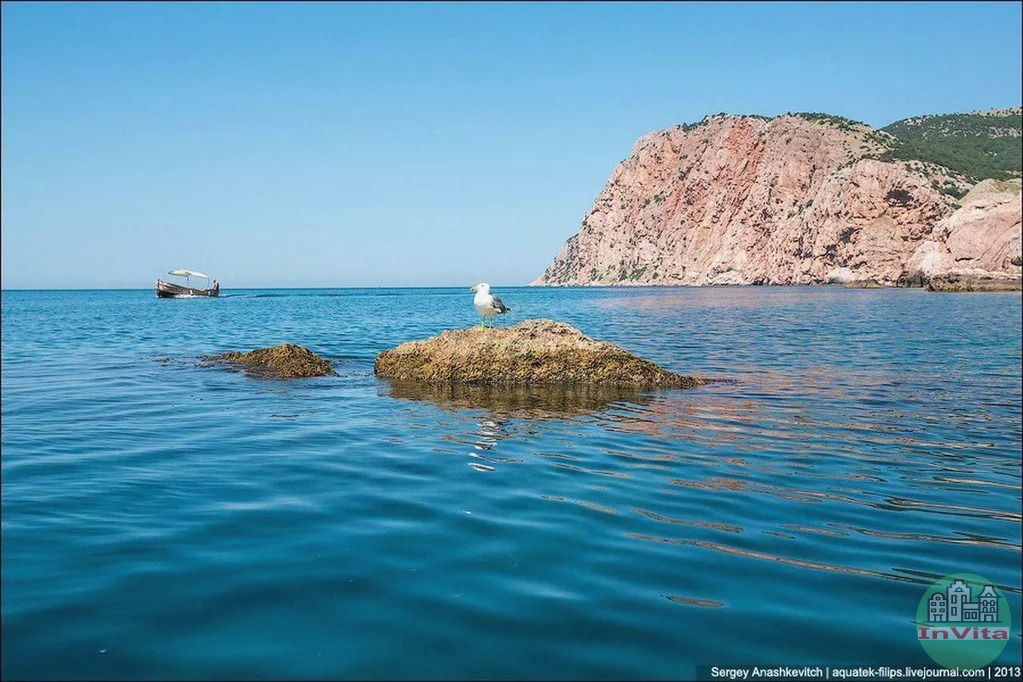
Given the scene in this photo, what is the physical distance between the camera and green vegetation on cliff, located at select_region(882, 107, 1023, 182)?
427 feet

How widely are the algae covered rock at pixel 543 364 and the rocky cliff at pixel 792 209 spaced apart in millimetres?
81017

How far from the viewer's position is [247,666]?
153 inches

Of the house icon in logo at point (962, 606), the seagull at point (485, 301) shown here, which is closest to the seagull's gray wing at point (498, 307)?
the seagull at point (485, 301)

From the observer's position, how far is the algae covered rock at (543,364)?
15086mm

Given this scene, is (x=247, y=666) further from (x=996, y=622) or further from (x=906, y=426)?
(x=906, y=426)

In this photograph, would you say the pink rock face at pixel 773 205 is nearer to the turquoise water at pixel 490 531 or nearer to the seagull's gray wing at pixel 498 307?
the seagull's gray wing at pixel 498 307

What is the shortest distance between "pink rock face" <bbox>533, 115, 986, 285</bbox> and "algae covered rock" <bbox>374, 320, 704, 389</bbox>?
11138cm

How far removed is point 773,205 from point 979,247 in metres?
68.2

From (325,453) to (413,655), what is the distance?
5.31 m

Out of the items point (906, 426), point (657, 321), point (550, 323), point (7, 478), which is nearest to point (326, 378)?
point (550, 323)

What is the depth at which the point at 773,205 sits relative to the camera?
14888 cm

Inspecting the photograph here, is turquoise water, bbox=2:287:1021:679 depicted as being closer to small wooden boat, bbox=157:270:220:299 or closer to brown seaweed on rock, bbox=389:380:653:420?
brown seaweed on rock, bbox=389:380:653:420

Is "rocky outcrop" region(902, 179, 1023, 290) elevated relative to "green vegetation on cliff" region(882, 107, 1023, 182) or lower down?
lower down

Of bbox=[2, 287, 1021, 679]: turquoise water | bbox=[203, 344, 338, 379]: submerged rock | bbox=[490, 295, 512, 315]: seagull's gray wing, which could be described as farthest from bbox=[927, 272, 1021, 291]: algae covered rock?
bbox=[203, 344, 338, 379]: submerged rock
